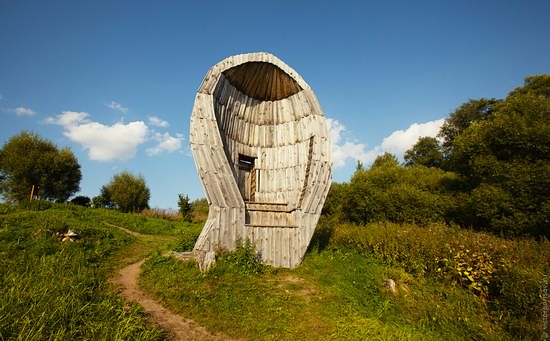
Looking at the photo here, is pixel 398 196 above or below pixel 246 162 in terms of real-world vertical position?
below

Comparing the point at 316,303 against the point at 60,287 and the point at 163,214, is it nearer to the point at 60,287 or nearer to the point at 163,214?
the point at 60,287

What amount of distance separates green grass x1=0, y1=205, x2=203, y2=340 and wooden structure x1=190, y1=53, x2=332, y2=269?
8.47ft

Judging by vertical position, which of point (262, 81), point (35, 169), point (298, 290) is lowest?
point (298, 290)

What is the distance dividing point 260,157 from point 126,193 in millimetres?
24832

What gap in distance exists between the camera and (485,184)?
36.9ft

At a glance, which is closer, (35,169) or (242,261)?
(242,261)

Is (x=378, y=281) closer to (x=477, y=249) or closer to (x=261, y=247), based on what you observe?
(x=477, y=249)

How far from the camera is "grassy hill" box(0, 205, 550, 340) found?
4.31 meters

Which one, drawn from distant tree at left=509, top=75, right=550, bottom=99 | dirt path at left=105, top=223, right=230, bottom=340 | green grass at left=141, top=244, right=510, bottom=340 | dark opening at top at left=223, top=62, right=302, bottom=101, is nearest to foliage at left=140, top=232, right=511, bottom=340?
green grass at left=141, top=244, right=510, bottom=340

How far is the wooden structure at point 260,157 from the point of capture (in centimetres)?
782

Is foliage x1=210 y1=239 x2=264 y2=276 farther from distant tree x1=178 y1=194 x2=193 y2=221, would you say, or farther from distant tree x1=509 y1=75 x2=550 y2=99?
distant tree x1=509 y1=75 x2=550 y2=99

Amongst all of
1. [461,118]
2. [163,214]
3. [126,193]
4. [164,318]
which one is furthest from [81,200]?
[461,118]

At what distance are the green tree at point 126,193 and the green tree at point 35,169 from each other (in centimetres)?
427

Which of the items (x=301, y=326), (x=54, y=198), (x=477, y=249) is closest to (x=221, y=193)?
(x=301, y=326)
